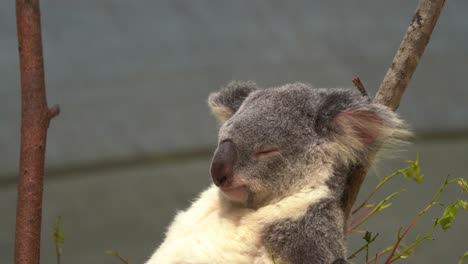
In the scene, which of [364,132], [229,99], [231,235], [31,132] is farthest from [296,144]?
[31,132]

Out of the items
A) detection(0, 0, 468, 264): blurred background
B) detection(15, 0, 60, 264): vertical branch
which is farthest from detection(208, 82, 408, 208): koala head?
detection(0, 0, 468, 264): blurred background

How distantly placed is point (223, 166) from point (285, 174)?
183 millimetres

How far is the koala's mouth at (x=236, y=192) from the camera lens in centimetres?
195

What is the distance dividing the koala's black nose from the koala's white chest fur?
13 cm

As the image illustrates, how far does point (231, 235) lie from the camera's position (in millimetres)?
1938

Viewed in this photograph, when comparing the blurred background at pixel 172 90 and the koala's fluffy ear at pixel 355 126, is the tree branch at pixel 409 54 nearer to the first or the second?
the koala's fluffy ear at pixel 355 126

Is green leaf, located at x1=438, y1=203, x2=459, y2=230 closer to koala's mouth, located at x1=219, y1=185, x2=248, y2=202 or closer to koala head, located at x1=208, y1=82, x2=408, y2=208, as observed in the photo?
koala head, located at x1=208, y1=82, x2=408, y2=208

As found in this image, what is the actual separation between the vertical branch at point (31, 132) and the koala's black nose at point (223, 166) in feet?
1.69

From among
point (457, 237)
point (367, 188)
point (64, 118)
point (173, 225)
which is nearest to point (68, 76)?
point (64, 118)

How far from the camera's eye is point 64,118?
4.70 m

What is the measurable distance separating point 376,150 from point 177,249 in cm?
65

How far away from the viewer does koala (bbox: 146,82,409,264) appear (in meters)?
1.85

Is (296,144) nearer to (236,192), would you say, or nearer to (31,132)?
(236,192)

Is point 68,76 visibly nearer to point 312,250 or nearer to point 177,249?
point 177,249
